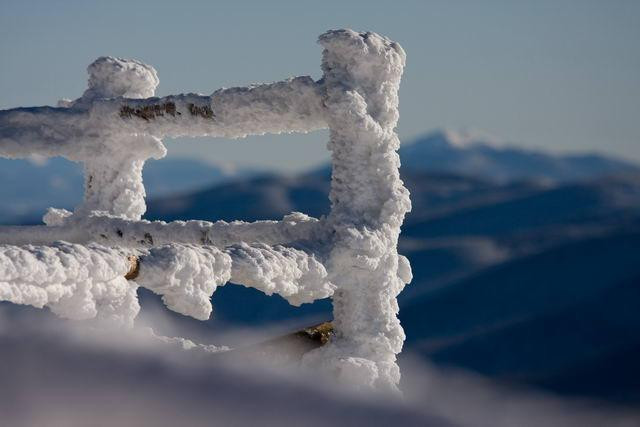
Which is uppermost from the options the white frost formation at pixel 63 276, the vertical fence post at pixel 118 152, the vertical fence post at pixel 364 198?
the vertical fence post at pixel 118 152

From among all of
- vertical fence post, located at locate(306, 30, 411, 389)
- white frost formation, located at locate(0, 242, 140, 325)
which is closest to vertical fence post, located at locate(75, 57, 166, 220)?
vertical fence post, located at locate(306, 30, 411, 389)

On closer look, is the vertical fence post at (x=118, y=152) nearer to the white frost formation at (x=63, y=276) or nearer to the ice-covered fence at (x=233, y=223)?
the ice-covered fence at (x=233, y=223)

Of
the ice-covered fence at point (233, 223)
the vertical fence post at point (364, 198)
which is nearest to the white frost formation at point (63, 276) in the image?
the ice-covered fence at point (233, 223)

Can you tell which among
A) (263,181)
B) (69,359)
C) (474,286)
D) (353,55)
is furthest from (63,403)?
(263,181)

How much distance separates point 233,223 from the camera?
10.9 ft

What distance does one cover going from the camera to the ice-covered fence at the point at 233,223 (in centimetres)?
206

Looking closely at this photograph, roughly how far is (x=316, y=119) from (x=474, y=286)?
27988mm

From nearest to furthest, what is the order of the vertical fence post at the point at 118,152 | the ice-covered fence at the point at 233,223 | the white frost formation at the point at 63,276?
1. the white frost formation at the point at 63,276
2. the ice-covered fence at the point at 233,223
3. the vertical fence post at the point at 118,152

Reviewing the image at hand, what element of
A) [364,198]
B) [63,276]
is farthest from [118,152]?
[63,276]

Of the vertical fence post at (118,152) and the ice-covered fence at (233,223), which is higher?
the vertical fence post at (118,152)

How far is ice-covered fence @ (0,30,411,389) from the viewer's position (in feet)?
6.77

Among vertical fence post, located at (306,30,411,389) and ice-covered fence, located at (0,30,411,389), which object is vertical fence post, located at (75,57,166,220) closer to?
ice-covered fence, located at (0,30,411,389)

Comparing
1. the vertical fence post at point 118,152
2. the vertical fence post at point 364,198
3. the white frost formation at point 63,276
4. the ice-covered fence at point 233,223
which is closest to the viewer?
the white frost formation at point 63,276

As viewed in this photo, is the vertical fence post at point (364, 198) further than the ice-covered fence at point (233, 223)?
Yes
